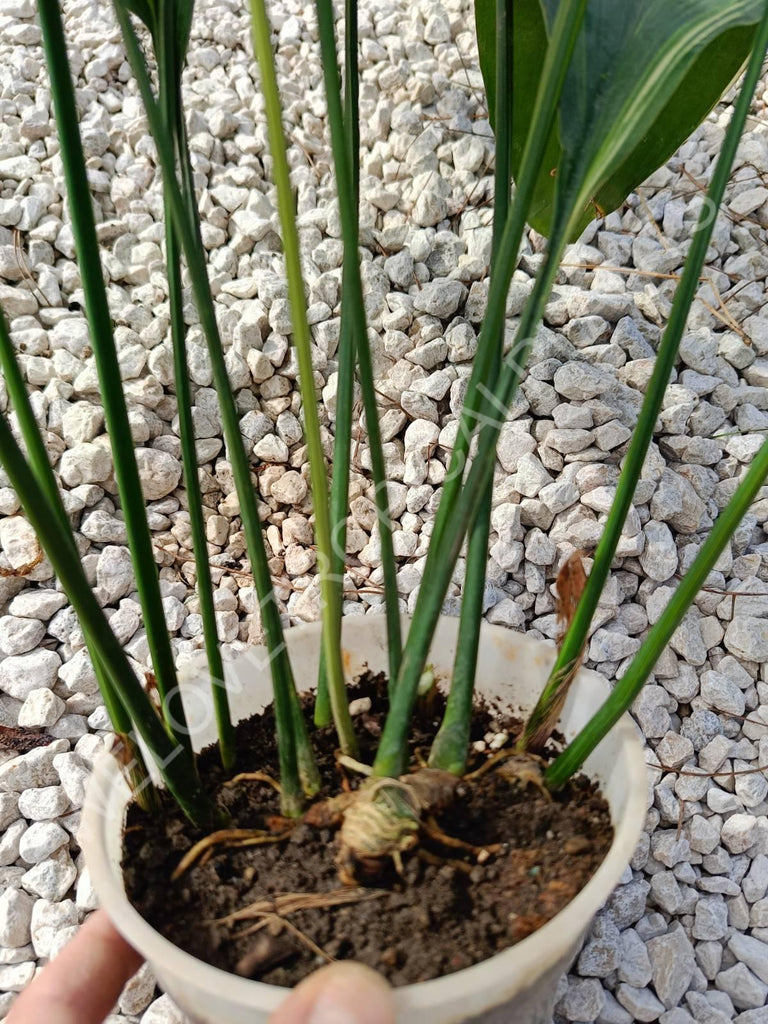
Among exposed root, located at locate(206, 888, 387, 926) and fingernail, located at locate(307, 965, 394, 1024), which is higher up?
fingernail, located at locate(307, 965, 394, 1024)

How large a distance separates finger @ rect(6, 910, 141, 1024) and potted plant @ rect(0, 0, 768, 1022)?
84mm

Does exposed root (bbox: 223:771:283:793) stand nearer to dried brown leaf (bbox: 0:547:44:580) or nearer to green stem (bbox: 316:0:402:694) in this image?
green stem (bbox: 316:0:402:694)

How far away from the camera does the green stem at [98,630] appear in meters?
0.20

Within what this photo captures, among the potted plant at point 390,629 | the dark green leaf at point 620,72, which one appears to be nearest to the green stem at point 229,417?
the potted plant at point 390,629

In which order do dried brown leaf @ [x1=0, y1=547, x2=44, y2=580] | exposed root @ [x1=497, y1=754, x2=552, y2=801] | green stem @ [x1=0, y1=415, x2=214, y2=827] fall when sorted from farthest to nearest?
dried brown leaf @ [x1=0, y1=547, x2=44, y2=580]
exposed root @ [x1=497, y1=754, x2=552, y2=801]
green stem @ [x1=0, y1=415, x2=214, y2=827]

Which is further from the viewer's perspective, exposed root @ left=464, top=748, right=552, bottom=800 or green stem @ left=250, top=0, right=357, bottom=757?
exposed root @ left=464, top=748, right=552, bottom=800

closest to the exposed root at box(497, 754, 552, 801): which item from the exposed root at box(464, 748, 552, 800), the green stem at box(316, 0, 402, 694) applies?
the exposed root at box(464, 748, 552, 800)

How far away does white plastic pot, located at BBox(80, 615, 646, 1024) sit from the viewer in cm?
23

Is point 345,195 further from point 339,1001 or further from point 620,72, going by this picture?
point 339,1001

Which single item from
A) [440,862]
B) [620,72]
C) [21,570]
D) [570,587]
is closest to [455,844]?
[440,862]

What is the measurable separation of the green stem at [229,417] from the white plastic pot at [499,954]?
0.21 feet

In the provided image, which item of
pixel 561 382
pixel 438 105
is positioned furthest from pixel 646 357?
pixel 438 105

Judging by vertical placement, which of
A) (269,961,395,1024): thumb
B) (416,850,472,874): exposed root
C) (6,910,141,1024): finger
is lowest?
(6,910,141,1024): finger

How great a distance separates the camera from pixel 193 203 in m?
0.28
